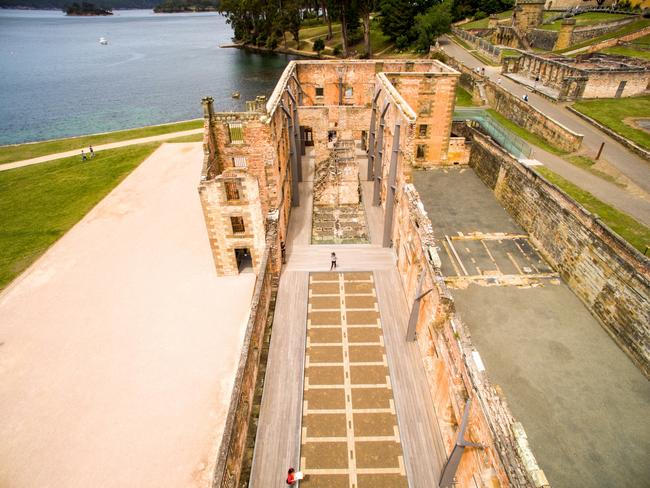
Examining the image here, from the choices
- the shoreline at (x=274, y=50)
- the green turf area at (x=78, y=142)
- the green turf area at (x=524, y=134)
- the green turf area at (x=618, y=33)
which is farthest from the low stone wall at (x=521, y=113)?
the shoreline at (x=274, y=50)

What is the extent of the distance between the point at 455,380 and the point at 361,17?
305 ft

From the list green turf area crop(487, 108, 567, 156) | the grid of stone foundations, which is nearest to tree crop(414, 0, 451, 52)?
green turf area crop(487, 108, 567, 156)

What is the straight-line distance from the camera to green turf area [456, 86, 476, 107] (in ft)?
173

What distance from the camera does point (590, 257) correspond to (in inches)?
930

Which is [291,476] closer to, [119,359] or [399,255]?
[119,359]

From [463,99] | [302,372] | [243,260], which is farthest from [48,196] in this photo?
[463,99]

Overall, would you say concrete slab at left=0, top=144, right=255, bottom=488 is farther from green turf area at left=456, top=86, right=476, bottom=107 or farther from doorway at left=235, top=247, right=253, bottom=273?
green turf area at left=456, top=86, right=476, bottom=107

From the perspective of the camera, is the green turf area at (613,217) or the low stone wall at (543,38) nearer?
the green turf area at (613,217)

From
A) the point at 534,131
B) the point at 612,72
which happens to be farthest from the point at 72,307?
the point at 612,72

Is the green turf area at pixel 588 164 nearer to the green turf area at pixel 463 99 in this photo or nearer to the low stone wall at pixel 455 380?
the low stone wall at pixel 455 380

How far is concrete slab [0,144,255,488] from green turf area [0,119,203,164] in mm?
26770

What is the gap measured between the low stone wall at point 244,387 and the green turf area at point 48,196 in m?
22.1

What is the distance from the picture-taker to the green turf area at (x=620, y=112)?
114 ft

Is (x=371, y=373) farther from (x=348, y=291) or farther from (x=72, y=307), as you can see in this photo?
(x=72, y=307)
